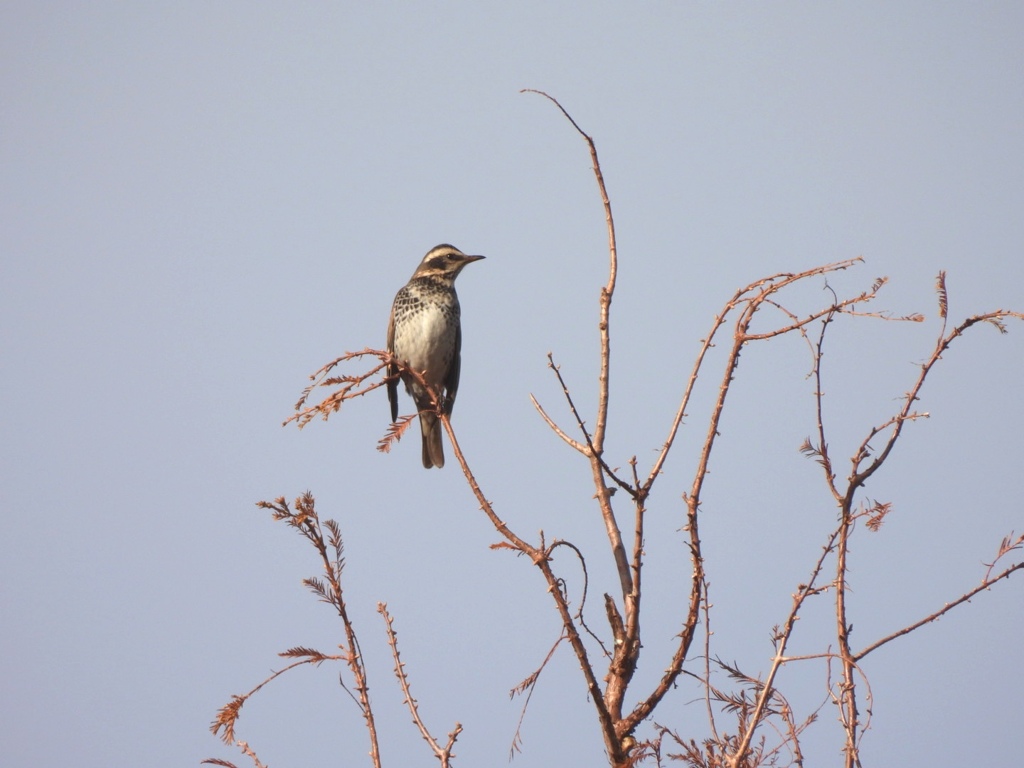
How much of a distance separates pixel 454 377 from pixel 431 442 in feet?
2.37

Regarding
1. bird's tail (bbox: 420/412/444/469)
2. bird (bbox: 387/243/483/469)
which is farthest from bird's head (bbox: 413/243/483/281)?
bird's tail (bbox: 420/412/444/469)

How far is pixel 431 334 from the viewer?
9.16 metres

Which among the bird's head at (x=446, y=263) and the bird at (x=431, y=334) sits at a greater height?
the bird's head at (x=446, y=263)

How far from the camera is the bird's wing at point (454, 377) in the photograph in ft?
31.0

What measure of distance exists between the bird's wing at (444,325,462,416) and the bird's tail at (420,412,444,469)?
389 mm

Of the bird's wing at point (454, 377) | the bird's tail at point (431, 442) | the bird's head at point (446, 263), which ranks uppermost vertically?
the bird's head at point (446, 263)

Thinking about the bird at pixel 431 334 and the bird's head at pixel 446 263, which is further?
the bird's head at pixel 446 263

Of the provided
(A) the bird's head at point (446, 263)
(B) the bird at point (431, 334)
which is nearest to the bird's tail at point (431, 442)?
(B) the bird at point (431, 334)

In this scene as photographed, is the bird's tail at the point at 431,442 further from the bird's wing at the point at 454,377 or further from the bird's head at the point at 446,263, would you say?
the bird's head at the point at 446,263

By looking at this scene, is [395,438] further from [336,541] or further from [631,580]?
[631,580]

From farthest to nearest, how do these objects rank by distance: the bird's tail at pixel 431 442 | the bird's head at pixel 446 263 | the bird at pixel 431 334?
the bird's head at pixel 446 263 < the bird at pixel 431 334 < the bird's tail at pixel 431 442

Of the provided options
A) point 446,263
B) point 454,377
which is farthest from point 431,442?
point 446,263

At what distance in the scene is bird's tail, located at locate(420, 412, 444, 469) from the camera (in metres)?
9.01

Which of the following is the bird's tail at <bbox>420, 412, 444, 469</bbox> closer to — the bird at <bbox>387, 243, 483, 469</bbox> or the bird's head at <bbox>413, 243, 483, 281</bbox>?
the bird at <bbox>387, 243, 483, 469</bbox>
